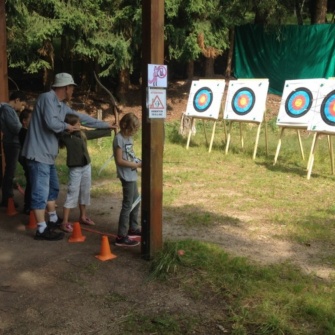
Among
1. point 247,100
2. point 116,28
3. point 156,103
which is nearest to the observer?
point 156,103

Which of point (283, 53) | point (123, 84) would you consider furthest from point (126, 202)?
point (283, 53)

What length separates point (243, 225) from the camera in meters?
5.30

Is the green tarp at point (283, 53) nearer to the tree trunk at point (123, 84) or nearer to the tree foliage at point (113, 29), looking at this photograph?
the tree foliage at point (113, 29)

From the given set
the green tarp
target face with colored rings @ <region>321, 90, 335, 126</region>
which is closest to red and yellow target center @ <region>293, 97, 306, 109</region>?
target face with colored rings @ <region>321, 90, 335, 126</region>

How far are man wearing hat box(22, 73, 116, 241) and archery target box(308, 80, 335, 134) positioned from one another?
14.3 ft

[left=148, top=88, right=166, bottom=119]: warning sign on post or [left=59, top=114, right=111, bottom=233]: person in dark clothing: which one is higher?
[left=148, top=88, right=166, bottom=119]: warning sign on post

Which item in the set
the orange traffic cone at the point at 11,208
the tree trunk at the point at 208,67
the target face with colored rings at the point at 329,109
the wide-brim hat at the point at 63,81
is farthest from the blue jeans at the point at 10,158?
the tree trunk at the point at 208,67

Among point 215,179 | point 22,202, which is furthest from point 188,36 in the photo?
point 22,202

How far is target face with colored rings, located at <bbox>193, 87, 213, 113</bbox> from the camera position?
1048 cm

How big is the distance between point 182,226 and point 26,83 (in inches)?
553

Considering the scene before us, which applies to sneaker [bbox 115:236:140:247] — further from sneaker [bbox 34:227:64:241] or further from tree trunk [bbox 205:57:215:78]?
tree trunk [bbox 205:57:215:78]

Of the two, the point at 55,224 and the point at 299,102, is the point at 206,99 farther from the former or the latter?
the point at 55,224

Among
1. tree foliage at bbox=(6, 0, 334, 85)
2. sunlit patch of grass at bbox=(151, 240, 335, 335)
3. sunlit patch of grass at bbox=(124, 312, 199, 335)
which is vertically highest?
tree foliage at bbox=(6, 0, 334, 85)

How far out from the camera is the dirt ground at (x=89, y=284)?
10.2 feet
